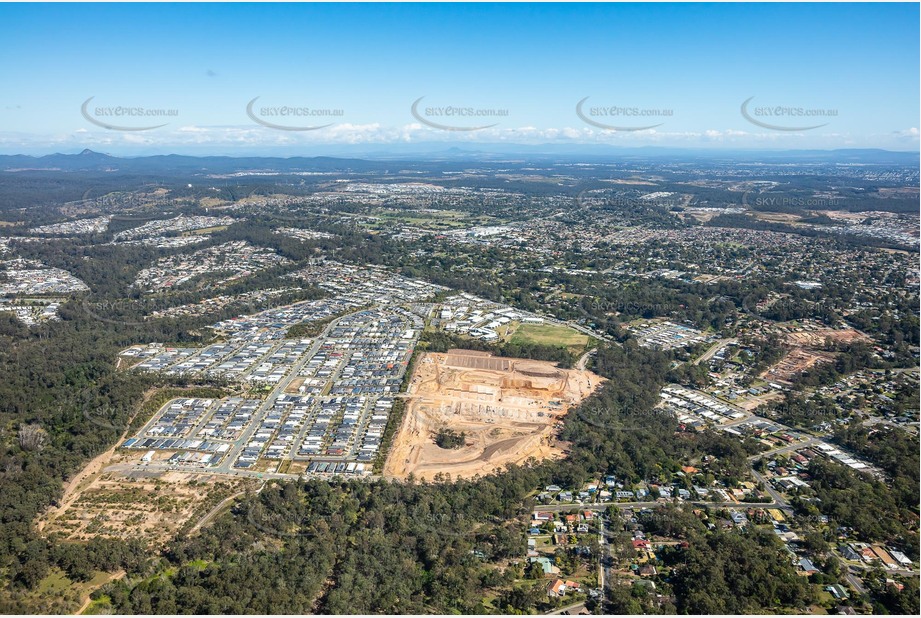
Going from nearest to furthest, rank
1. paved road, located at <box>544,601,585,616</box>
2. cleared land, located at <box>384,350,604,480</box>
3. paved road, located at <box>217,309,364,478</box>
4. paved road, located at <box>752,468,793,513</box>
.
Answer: paved road, located at <box>544,601,585,616</box>
paved road, located at <box>752,468,793,513</box>
paved road, located at <box>217,309,364,478</box>
cleared land, located at <box>384,350,604,480</box>

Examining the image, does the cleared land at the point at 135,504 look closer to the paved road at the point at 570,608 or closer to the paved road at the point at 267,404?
the paved road at the point at 267,404

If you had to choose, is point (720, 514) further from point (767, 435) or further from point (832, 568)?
point (767, 435)

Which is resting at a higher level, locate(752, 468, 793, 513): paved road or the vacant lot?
the vacant lot

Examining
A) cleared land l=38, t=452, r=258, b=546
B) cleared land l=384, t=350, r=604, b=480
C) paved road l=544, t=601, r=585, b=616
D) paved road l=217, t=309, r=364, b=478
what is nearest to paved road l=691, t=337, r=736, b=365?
cleared land l=384, t=350, r=604, b=480

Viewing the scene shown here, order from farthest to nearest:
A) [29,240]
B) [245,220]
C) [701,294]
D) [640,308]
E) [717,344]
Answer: [245,220] < [29,240] < [701,294] < [640,308] < [717,344]

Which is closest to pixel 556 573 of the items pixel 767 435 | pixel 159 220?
pixel 767 435

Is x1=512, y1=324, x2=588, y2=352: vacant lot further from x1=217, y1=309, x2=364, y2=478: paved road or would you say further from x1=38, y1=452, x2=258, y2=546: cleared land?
x1=38, y1=452, x2=258, y2=546: cleared land

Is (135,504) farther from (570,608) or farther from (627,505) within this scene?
(627,505)
